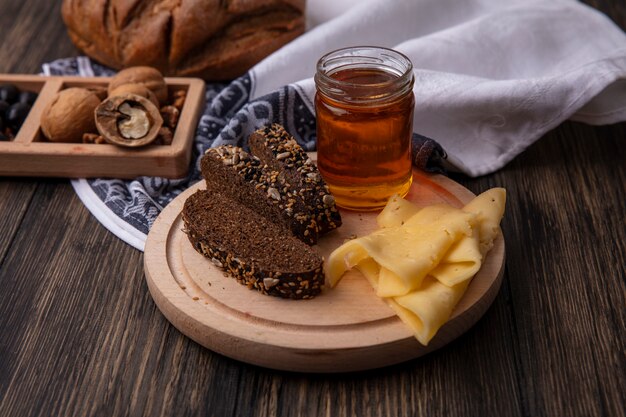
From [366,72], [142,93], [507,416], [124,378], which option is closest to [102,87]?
[142,93]

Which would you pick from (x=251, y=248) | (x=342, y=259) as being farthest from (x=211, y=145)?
(x=342, y=259)

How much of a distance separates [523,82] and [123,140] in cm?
140

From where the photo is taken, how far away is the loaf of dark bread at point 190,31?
316 cm

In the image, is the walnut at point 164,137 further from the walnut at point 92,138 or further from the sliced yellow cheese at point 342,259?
the sliced yellow cheese at point 342,259

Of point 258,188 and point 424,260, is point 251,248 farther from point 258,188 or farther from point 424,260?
point 424,260

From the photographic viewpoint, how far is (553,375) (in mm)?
2002

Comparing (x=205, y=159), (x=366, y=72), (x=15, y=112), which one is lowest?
(x=15, y=112)

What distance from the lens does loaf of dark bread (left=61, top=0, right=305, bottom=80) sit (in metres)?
3.16

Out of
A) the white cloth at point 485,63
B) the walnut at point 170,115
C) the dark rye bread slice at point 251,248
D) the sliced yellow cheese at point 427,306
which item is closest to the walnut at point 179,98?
the walnut at point 170,115

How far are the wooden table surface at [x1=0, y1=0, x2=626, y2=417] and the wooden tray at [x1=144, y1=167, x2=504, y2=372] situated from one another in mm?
69

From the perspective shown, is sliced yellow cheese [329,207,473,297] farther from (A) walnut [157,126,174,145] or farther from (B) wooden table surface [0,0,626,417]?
(A) walnut [157,126,174,145]

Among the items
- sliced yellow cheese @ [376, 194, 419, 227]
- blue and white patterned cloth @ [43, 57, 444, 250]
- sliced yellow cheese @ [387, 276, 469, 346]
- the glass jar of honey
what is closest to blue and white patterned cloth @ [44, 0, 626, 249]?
blue and white patterned cloth @ [43, 57, 444, 250]

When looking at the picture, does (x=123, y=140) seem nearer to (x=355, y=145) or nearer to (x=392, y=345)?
(x=355, y=145)

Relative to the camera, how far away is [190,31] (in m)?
3.15
